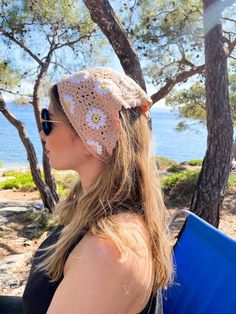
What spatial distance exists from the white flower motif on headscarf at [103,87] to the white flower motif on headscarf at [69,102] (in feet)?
0.26

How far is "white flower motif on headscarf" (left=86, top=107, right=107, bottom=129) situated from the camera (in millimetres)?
1175

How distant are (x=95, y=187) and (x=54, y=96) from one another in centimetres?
31

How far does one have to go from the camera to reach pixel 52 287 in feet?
3.77

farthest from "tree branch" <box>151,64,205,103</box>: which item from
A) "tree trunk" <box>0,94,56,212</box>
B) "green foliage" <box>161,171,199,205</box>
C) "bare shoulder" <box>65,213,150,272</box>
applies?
"bare shoulder" <box>65,213,150,272</box>

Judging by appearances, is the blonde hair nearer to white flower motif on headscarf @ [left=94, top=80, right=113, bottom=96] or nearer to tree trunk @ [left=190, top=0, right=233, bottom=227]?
white flower motif on headscarf @ [left=94, top=80, right=113, bottom=96]

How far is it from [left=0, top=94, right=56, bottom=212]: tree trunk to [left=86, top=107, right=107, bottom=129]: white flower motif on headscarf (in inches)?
192

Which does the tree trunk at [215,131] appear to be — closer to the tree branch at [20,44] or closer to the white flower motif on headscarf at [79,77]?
the white flower motif on headscarf at [79,77]

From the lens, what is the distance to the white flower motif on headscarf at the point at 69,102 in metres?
1.21

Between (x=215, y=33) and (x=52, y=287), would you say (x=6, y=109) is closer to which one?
(x=215, y=33)

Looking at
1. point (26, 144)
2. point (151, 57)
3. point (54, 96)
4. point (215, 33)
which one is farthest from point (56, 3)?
point (54, 96)

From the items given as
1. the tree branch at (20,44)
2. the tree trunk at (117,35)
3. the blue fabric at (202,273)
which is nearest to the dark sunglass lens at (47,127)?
the blue fabric at (202,273)

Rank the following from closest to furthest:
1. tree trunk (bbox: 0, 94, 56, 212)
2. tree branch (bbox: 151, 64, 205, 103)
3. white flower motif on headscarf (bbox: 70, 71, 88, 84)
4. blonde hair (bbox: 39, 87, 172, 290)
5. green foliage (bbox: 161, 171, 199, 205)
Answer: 1. blonde hair (bbox: 39, 87, 172, 290)
2. white flower motif on headscarf (bbox: 70, 71, 88, 84)
3. tree branch (bbox: 151, 64, 205, 103)
4. tree trunk (bbox: 0, 94, 56, 212)
5. green foliage (bbox: 161, 171, 199, 205)

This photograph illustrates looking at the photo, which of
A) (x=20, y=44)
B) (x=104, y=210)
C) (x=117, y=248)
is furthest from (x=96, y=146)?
(x=20, y=44)

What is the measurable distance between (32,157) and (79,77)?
4906 mm
